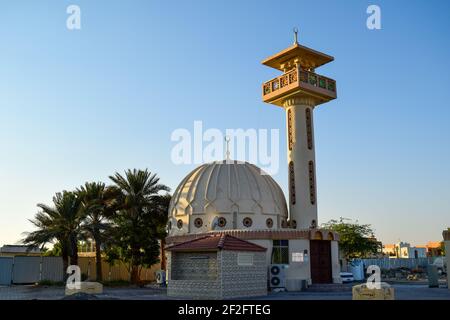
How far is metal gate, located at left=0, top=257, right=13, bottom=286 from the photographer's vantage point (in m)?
33.7

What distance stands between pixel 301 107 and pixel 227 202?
28.4ft

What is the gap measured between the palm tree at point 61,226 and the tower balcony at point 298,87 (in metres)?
15.9

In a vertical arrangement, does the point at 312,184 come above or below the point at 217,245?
above

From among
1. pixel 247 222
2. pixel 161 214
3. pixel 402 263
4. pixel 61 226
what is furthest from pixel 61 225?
pixel 402 263

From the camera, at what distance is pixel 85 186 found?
116 ft

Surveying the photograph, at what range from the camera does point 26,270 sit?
34.5 m

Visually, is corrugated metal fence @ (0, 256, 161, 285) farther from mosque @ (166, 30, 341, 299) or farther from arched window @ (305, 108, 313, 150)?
arched window @ (305, 108, 313, 150)

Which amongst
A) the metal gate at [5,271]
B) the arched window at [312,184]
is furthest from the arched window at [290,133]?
the metal gate at [5,271]

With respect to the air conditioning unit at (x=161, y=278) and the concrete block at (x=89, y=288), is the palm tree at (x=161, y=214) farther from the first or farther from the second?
the concrete block at (x=89, y=288)

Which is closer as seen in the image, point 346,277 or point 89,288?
point 89,288

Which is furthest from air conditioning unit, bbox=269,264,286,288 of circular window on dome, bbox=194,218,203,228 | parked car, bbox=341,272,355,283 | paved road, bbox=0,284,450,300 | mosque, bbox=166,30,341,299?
parked car, bbox=341,272,355,283

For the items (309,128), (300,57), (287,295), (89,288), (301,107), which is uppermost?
(300,57)

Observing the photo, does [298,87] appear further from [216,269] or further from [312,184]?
[216,269]
